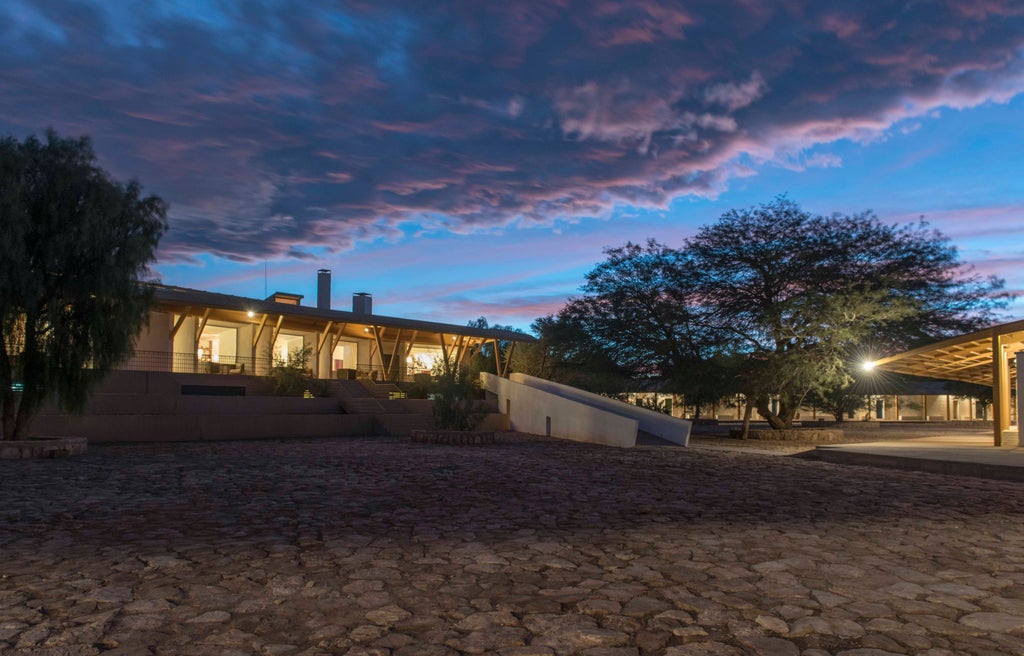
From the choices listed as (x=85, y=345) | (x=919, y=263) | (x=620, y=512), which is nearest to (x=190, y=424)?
(x=85, y=345)

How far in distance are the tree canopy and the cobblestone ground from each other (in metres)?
15.2

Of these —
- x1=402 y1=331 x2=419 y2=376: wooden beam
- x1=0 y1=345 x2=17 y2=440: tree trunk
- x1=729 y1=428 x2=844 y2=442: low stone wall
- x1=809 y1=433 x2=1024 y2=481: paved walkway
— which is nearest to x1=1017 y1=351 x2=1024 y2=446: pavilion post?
x1=809 y1=433 x2=1024 y2=481: paved walkway

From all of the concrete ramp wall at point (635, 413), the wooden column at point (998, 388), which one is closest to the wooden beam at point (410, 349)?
the concrete ramp wall at point (635, 413)

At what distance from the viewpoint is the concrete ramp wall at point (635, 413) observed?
807 inches

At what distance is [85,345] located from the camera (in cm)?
1389

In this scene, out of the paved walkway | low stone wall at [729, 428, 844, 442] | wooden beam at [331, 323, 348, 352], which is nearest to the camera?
the paved walkway

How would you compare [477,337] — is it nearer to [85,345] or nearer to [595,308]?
[595,308]

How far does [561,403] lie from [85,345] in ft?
42.5

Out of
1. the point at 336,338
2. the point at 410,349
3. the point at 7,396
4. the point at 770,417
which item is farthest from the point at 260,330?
the point at 770,417

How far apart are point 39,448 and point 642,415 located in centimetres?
1543

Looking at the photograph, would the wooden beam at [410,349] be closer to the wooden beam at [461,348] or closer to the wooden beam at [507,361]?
the wooden beam at [461,348]

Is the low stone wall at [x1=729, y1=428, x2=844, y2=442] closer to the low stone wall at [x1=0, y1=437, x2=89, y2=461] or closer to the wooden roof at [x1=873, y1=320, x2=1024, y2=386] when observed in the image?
the wooden roof at [x1=873, y1=320, x2=1024, y2=386]

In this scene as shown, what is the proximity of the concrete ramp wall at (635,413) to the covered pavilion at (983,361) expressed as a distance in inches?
268

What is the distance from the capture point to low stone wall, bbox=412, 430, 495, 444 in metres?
18.7
